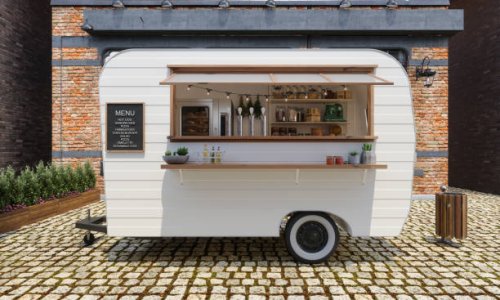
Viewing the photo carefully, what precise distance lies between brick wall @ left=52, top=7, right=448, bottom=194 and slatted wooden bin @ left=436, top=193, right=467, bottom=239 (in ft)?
13.9

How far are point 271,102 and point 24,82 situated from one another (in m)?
8.07

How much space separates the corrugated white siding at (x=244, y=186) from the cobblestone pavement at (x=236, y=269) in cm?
52

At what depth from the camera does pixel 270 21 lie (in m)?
8.46

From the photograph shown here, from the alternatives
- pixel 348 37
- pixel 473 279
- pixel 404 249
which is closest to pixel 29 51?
pixel 348 37

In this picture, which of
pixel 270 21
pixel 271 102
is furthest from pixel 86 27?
pixel 271 102

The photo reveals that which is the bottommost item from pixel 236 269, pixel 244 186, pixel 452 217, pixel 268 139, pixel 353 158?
pixel 236 269

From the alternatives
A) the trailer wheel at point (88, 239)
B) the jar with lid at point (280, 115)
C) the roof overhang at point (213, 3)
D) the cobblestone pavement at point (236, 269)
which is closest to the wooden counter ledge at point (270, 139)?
the cobblestone pavement at point (236, 269)

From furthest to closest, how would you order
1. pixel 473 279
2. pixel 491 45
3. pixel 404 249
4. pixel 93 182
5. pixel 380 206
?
pixel 491 45 < pixel 93 182 < pixel 404 249 < pixel 380 206 < pixel 473 279

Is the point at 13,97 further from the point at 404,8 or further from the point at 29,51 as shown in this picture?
the point at 404,8

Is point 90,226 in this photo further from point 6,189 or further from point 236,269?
point 6,189

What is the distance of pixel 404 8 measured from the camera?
8.83m

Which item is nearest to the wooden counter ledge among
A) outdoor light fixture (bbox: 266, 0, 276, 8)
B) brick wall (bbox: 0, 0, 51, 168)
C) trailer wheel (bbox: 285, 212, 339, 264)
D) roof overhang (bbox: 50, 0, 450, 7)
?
trailer wheel (bbox: 285, 212, 339, 264)

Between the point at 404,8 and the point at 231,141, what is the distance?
804 cm

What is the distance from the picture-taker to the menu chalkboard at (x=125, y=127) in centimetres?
410
